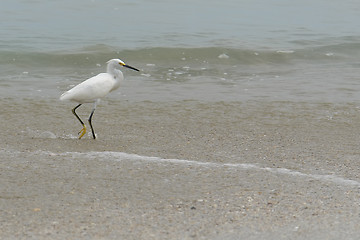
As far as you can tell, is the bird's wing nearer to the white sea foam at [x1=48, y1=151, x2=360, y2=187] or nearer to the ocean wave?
the white sea foam at [x1=48, y1=151, x2=360, y2=187]

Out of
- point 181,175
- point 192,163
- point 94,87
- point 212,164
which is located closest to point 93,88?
point 94,87

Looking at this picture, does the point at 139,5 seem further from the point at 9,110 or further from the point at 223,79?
the point at 9,110

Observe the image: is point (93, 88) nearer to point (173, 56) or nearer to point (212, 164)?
point (212, 164)

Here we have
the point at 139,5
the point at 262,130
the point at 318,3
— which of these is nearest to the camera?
the point at 262,130

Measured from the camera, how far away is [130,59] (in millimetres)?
13672

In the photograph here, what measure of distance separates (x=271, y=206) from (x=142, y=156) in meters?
1.82

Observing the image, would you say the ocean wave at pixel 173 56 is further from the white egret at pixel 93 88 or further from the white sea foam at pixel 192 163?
the white sea foam at pixel 192 163

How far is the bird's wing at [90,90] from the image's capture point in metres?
7.19

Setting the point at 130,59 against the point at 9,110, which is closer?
the point at 9,110

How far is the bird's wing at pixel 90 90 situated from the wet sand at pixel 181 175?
17.0 inches

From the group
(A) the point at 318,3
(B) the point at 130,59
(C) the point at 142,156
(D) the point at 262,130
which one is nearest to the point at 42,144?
(C) the point at 142,156

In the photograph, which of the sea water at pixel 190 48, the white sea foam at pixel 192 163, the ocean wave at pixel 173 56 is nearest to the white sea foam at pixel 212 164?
the white sea foam at pixel 192 163

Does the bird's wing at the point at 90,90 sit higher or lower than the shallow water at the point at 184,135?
higher

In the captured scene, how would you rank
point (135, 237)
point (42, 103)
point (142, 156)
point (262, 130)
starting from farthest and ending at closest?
1. point (42, 103)
2. point (262, 130)
3. point (142, 156)
4. point (135, 237)
